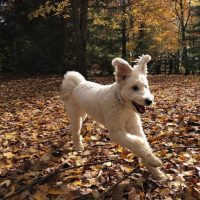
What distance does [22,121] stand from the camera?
1014cm

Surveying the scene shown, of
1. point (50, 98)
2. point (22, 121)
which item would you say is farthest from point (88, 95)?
point (50, 98)

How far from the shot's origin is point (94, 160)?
5.79 meters

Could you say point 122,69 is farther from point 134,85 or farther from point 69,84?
point 69,84

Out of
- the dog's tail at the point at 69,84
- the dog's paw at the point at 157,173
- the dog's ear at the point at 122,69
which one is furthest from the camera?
the dog's tail at the point at 69,84

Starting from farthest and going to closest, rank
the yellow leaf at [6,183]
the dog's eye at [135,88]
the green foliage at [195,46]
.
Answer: the green foliage at [195,46] → the yellow leaf at [6,183] → the dog's eye at [135,88]

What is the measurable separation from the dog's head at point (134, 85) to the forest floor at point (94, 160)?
898mm

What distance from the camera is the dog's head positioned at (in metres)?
4.75

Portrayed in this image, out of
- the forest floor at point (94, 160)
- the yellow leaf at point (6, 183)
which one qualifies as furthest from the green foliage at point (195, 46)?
the yellow leaf at point (6, 183)

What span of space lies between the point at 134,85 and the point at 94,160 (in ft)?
5.15

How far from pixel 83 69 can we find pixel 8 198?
14822 mm

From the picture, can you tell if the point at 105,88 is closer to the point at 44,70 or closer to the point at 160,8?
the point at 44,70

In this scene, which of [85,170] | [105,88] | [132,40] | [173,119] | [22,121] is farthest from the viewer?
[132,40]

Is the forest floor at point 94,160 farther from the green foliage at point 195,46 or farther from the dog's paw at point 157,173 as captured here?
the green foliage at point 195,46

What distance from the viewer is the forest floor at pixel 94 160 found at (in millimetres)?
4473
